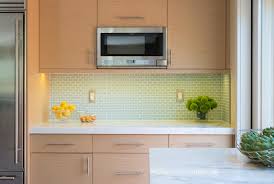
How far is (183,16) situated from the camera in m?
3.20

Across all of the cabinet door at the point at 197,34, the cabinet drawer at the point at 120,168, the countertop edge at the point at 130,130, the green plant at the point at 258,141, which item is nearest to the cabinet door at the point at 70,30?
→ the countertop edge at the point at 130,130

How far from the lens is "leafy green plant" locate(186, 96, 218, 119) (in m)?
3.34

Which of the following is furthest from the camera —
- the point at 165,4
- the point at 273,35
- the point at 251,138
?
the point at 165,4

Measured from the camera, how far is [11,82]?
2.87 meters

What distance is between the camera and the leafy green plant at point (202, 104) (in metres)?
3.34

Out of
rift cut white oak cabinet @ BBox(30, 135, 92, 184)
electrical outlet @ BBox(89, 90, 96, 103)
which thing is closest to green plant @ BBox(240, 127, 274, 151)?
rift cut white oak cabinet @ BBox(30, 135, 92, 184)

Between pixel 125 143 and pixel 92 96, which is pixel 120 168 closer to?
pixel 125 143

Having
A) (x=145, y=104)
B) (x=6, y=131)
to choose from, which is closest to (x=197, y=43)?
(x=145, y=104)

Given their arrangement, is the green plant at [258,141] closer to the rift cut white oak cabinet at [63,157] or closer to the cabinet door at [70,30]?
the rift cut white oak cabinet at [63,157]

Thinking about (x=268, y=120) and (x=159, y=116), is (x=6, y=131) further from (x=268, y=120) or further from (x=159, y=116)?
(x=268, y=120)

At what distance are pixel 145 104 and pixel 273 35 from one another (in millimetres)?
1389

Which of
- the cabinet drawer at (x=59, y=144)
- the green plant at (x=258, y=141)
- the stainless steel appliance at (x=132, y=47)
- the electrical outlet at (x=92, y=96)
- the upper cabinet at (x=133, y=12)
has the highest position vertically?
the upper cabinet at (x=133, y=12)

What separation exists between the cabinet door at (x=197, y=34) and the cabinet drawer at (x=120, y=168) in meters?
0.88

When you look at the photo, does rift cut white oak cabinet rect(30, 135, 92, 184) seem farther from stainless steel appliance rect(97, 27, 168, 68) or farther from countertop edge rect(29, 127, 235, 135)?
stainless steel appliance rect(97, 27, 168, 68)
